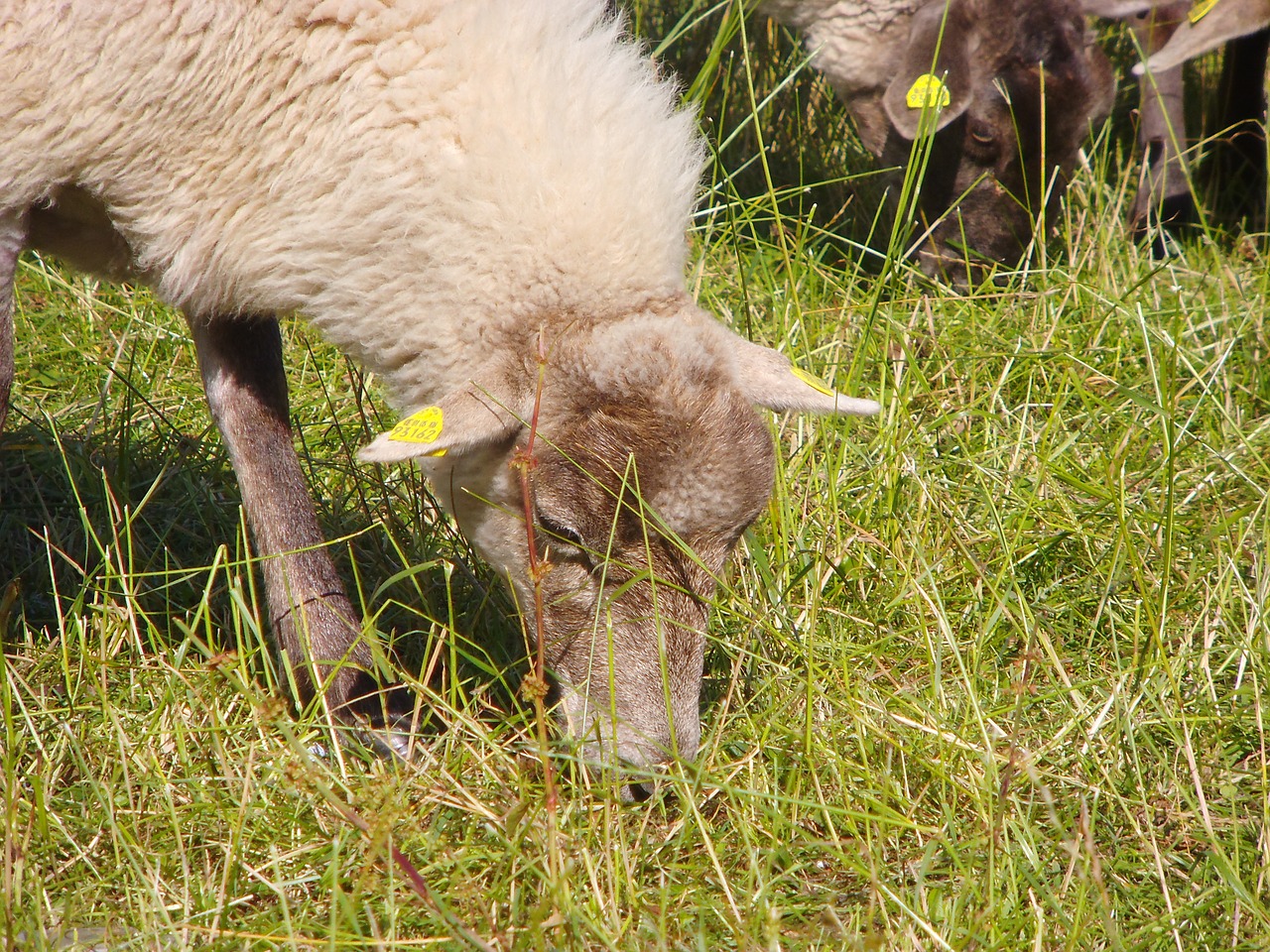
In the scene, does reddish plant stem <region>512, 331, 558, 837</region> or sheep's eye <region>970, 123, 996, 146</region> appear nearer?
reddish plant stem <region>512, 331, 558, 837</region>

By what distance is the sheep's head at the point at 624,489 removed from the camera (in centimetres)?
246

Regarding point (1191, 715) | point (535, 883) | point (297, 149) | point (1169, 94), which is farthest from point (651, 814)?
point (1169, 94)

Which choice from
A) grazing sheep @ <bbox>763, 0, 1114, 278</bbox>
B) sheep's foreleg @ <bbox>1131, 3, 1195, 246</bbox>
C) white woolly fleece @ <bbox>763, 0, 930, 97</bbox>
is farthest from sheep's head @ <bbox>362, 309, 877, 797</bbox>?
sheep's foreleg @ <bbox>1131, 3, 1195, 246</bbox>

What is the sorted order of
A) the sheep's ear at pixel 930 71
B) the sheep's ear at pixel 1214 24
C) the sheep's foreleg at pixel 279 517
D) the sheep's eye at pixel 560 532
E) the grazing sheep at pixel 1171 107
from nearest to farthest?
the sheep's eye at pixel 560 532
the sheep's foreleg at pixel 279 517
the sheep's ear at pixel 1214 24
the sheep's ear at pixel 930 71
the grazing sheep at pixel 1171 107

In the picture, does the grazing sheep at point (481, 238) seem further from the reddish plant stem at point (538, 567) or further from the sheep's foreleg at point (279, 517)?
the sheep's foreleg at point (279, 517)

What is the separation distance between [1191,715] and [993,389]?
4.66 ft

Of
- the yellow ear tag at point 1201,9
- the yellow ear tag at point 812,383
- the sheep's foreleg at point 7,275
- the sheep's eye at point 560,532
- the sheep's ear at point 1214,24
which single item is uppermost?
the sheep's foreleg at point 7,275

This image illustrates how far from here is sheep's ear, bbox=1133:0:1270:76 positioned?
4680 mm

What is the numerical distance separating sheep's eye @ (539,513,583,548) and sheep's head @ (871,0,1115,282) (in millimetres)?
2862

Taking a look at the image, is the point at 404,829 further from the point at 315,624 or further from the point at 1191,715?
the point at 1191,715

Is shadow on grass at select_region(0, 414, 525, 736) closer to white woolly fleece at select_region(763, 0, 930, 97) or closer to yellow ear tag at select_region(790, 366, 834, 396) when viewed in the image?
yellow ear tag at select_region(790, 366, 834, 396)

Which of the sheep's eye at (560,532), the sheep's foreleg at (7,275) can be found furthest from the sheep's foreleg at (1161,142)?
the sheep's foreleg at (7,275)

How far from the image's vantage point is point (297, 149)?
8.30ft

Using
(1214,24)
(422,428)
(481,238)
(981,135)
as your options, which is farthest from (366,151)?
(1214,24)
